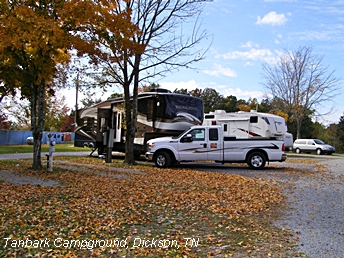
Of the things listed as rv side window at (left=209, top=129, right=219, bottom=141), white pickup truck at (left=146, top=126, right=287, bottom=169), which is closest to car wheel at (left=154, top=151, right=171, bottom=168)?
white pickup truck at (left=146, top=126, right=287, bottom=169)

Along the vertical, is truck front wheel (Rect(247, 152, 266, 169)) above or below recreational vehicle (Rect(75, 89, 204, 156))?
below

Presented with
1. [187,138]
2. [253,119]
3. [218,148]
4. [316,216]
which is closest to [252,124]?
[253,119]

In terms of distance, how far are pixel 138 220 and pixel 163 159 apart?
9.55m

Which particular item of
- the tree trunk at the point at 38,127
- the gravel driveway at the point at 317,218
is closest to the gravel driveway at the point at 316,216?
the gravel driveway at the point at 317,218

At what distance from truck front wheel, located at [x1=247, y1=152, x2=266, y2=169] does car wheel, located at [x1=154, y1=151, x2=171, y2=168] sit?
3594 mm

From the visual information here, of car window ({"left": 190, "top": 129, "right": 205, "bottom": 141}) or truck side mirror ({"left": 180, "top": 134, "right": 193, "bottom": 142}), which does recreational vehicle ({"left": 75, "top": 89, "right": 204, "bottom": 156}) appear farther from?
car window ({"left": 190, "top": 129, "right": 205, "bottom": 141})

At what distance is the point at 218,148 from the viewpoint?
51.7ft

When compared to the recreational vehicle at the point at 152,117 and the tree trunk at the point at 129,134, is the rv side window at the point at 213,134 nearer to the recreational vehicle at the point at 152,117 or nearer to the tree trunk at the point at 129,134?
the recreational vehicle at the point at 152,117

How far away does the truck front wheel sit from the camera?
15.8 m

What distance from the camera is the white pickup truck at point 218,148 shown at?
51.6ft

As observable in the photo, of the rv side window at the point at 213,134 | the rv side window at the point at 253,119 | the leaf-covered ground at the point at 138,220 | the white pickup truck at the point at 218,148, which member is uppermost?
the rv side window at the point at 253,119

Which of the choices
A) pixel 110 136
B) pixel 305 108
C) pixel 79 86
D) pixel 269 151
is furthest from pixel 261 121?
pixel 305 108

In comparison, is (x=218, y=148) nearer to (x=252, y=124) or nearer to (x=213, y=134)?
(x=213, y=134)

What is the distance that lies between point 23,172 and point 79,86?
5.77 meters
